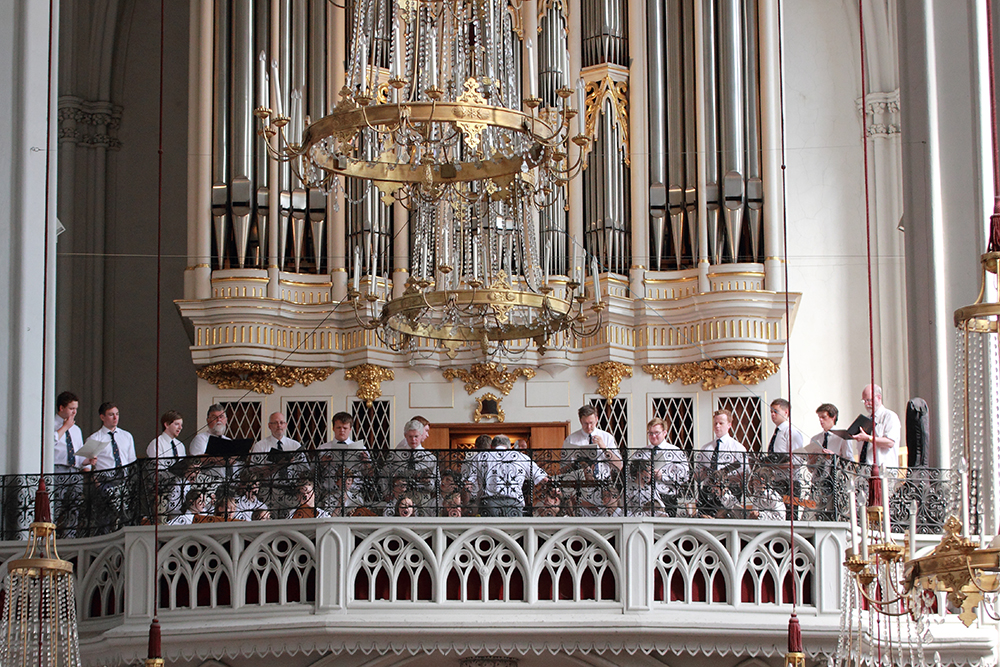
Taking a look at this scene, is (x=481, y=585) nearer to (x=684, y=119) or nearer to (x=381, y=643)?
(x=381, y=643)

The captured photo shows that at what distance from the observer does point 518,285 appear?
42.9 ft

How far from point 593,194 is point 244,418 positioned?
3.75 metres

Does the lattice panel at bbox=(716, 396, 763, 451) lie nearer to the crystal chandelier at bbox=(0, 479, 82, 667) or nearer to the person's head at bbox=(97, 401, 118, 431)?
the person's head at bbox=(97, 401, 118, 431)

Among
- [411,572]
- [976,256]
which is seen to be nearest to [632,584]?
[411,572]

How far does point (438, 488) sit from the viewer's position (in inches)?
462

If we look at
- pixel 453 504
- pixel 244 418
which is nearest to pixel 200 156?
pixel 244 418

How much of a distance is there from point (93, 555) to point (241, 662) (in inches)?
48.9

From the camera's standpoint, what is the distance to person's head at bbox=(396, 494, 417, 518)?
11.7 metres

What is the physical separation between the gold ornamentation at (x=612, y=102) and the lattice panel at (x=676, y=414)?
223 centimetres

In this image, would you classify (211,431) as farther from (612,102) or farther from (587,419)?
(612,102)

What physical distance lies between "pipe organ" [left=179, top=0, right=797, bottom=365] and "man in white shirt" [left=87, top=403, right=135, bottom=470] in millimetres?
2845

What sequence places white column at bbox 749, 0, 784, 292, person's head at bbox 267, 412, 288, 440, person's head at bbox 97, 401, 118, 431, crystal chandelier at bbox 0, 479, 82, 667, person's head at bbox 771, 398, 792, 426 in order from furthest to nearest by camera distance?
white column at bbox 749, 0, 784, 292
person's head at bbox 267, 412, 288, 440
person's head at bbox 771, 398, 792, 426
person's head at bbox 97, 401, 118, 431
crystal chandelier at bbox 0, 479, 82, 667

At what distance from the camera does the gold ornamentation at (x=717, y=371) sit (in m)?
15.2

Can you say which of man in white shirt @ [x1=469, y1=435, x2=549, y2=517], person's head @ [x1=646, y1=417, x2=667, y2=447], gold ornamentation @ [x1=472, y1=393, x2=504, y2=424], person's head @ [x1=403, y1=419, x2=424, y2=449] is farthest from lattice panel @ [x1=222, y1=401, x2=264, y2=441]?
person's head @ [x1=646, y1=417, x2=667, y2=447]
